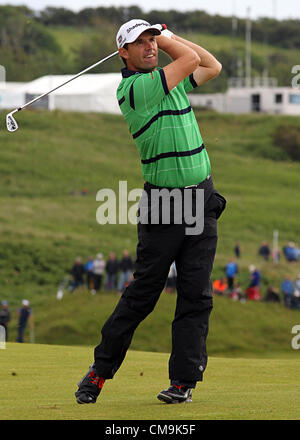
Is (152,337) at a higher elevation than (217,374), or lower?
lower

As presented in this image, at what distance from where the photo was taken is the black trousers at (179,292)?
5.70 m

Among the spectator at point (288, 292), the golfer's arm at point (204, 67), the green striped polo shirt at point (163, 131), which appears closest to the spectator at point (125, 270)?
the spectator at point (288, 292)

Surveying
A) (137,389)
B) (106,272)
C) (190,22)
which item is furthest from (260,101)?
(137,389)

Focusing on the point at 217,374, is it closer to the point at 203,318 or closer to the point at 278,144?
the point at 203,318

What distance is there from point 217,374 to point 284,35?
15340 centimetres

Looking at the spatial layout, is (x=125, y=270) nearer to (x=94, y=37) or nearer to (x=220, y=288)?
(x=220, y=288)

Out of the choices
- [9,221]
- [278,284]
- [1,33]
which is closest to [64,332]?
[278,284]

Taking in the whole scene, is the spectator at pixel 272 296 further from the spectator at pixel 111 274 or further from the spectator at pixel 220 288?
the spectator at pixel 111 274

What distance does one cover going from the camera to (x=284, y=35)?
156 meters

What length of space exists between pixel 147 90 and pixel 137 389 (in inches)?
98.3

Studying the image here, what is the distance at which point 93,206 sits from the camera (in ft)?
163

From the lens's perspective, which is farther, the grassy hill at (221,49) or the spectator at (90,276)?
the grassy hill at (221,49)

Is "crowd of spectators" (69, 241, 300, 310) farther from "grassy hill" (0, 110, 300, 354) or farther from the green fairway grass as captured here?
the green fairway grass

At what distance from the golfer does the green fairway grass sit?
281 mm
